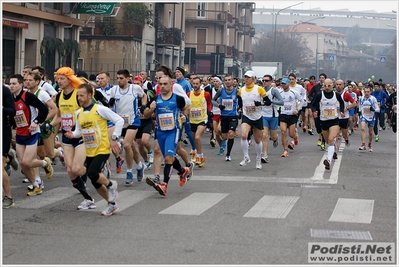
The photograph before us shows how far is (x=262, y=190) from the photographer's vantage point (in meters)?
12.8

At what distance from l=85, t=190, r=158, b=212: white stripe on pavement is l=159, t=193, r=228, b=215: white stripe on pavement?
61 cm

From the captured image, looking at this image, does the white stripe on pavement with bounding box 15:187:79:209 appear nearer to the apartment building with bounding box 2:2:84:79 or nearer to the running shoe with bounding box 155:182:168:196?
the running shoe with bounding box 155:182:168:196

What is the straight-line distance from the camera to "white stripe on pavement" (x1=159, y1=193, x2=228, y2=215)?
1055cm

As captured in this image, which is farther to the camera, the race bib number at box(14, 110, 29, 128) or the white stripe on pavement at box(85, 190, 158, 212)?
the race bib number at box(14, 110, 29, 128)

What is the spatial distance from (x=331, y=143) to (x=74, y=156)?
7.03 m

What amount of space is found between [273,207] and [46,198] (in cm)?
321

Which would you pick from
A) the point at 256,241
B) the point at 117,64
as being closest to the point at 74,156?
the point at 256,241

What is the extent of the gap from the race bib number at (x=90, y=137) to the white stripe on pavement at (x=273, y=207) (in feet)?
6.64

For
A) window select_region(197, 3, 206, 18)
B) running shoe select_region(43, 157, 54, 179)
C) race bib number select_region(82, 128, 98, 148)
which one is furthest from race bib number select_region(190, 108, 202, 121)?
window select_region(197, 3, 206, 18)

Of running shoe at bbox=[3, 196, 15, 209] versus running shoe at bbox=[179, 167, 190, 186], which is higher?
running shoe at bbox=[179, 167, 190, 186]

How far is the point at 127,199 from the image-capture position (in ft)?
38.5

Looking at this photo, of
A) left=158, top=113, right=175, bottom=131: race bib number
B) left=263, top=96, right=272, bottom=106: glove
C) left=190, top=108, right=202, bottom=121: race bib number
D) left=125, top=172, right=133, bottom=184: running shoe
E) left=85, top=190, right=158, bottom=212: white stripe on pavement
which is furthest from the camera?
left=190, top=108, right=202, bottom=121: race bib number

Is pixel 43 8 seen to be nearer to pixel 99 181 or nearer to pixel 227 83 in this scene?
pixel 227 83

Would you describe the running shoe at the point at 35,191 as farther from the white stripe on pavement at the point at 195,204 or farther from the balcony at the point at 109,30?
the balcony at the point at 109,30
